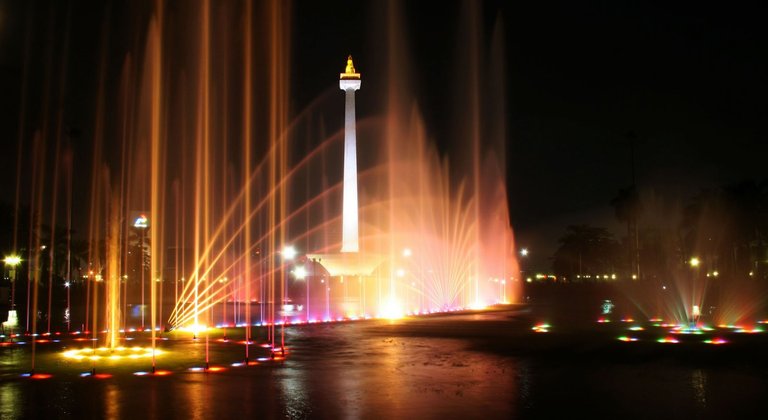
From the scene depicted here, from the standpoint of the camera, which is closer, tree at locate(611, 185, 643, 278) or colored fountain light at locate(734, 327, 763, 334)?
colored fountain light at locate(734, 327, 763, 334)

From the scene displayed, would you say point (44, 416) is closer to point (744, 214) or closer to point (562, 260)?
point (744, 214)

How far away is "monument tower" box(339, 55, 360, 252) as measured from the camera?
60656 millimetres

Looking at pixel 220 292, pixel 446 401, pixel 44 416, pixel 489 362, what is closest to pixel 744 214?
pixel 220 292

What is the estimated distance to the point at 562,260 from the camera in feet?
407

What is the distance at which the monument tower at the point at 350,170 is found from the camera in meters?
60.7

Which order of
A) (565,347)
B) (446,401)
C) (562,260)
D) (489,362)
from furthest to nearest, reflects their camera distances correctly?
1. (562,260)
2. (565,347)
3. (489,362)
4. (446,401)

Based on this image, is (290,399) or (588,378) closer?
(290,399)

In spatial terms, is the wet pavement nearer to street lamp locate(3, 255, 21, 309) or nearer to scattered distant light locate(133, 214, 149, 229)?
street lamp locate(3, 255, 21, 309)

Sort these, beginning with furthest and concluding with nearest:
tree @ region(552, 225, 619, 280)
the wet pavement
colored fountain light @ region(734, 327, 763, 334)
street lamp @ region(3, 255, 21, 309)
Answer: tree @ region(552, 225, 619, 280), street lamp @ region(3, 255, 21, 309), colored fountain light @ region(734, 327, 763, 334), the wet pavement

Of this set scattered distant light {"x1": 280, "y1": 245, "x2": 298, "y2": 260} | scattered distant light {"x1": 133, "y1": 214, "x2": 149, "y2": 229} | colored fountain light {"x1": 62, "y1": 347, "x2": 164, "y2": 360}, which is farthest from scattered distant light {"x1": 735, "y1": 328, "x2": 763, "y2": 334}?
scattered distant light {"x1": 133, "y1": 214, "x2": 149, "y2": 229}

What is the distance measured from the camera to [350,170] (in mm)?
60625

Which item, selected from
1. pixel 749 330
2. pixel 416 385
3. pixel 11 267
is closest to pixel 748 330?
pixel 749 330

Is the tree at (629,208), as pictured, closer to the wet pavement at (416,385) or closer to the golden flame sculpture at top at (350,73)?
the golden flame sculpture at top at (350,73)

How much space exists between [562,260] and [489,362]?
113 m
